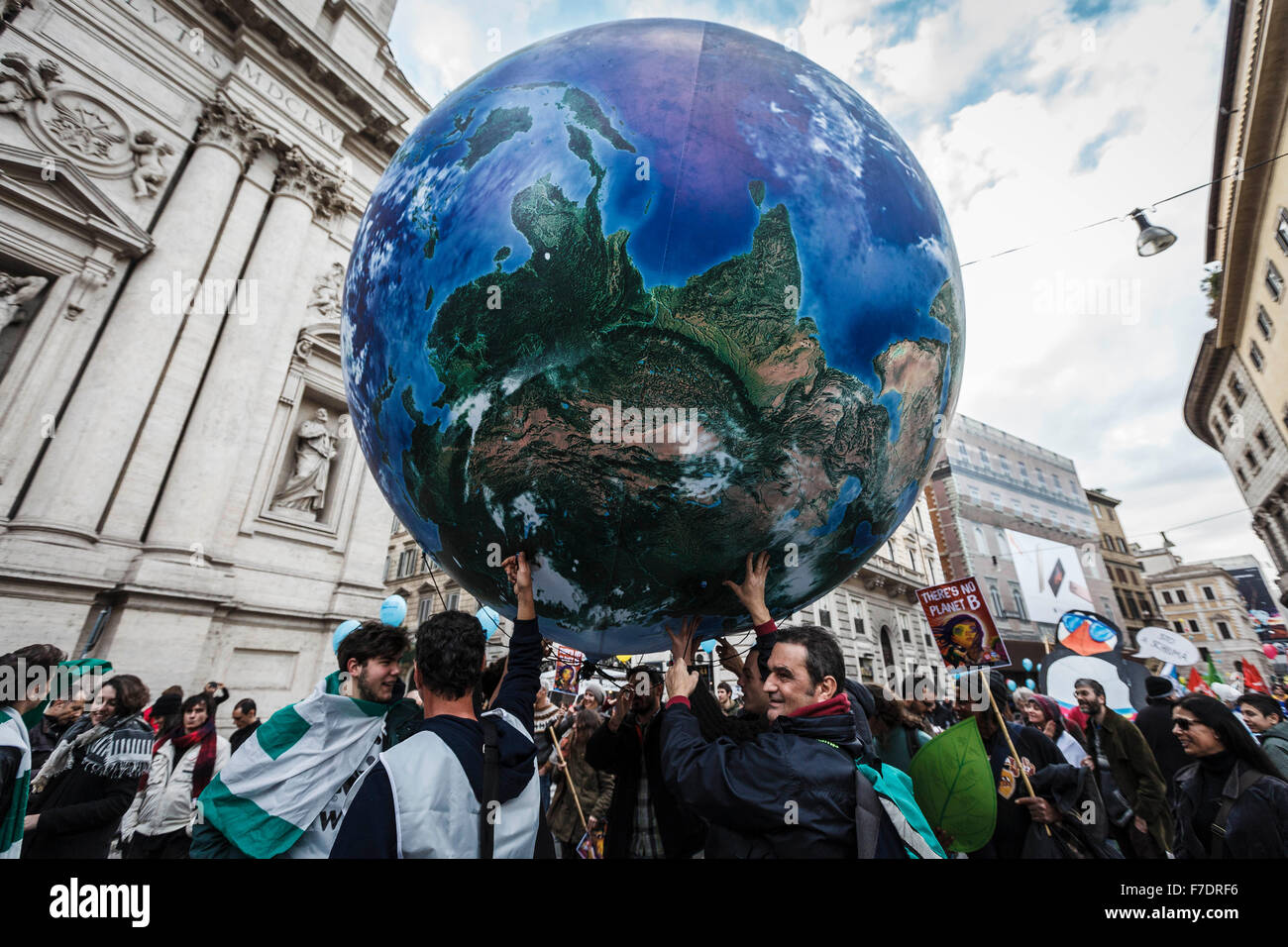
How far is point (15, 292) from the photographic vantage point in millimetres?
7898

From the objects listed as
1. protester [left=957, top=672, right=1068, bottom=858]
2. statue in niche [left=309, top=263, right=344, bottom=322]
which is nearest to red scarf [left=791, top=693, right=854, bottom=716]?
protester [left=957, top=672, right=1068, bottom=858]

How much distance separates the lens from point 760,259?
149 cm

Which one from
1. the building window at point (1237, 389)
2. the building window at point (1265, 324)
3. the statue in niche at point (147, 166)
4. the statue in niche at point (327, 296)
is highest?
the building window at point (1237, 389)

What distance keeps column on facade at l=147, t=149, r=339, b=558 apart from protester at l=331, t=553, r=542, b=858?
885 cm

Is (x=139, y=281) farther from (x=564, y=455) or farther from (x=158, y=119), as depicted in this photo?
(x=564, y=455)

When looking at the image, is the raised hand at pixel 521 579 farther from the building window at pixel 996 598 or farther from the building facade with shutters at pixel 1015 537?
the building window at pixel 996 598

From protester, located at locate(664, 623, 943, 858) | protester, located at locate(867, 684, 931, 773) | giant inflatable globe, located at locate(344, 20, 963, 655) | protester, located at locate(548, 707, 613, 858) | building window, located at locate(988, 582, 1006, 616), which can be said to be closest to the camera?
giant inflatable globe, located at locate(344, 20, 963, 655)

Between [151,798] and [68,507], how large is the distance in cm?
643

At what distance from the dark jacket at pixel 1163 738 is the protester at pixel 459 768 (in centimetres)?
532

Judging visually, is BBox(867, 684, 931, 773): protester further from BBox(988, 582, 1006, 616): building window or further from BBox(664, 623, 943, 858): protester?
BBox(988, 582, 1006, 616): building window

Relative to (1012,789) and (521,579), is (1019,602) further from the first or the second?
(521,579)

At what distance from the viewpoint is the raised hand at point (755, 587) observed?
1777 mm

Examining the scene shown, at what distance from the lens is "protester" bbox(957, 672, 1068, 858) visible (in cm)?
332

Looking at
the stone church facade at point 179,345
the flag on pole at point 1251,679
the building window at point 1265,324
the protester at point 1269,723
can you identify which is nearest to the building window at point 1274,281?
the building window at point 1265,324
